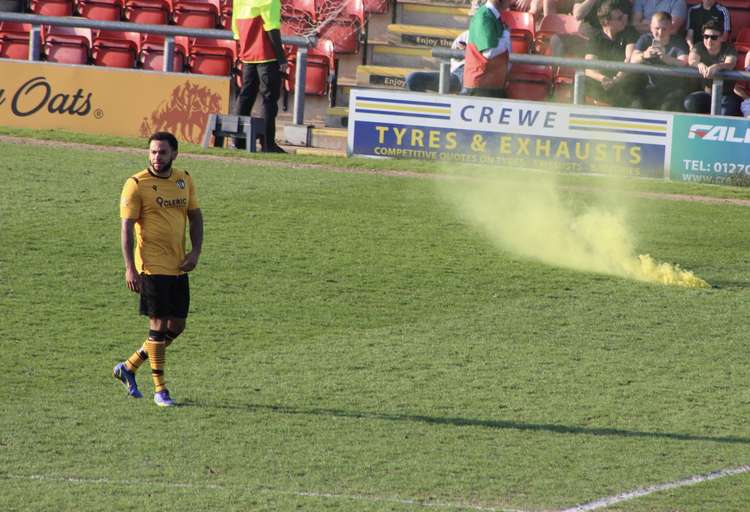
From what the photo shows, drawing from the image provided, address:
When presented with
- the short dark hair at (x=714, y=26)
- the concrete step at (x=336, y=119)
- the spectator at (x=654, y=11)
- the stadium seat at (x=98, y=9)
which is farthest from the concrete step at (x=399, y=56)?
the short dark hair at (x=714, y=26)

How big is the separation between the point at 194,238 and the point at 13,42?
14307 millimetres

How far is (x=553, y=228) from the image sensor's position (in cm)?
1555

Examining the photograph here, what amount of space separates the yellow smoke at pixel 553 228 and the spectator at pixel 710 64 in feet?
8.29

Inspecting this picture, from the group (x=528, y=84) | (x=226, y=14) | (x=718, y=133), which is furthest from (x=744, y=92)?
(x=226, y=14)

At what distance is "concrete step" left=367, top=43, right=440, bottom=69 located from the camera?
2252 centimetres

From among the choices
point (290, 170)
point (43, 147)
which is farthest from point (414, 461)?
point (43, 147)

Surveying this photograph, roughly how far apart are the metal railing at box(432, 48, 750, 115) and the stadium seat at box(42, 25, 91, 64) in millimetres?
6355

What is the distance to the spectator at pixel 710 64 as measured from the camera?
18703 millimetres

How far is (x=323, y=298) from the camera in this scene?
12.7m

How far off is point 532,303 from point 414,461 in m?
4.60

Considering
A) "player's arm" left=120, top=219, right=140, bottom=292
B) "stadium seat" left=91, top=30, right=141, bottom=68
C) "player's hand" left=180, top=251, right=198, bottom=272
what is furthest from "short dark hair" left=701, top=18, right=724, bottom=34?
"player's arm" left=120, top=219, right=140, bottom=292

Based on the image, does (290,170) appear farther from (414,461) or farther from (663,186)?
(414,461)

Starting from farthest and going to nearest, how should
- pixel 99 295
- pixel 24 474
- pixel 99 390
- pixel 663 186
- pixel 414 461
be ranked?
pixel 663 186 → pixel 99 295 → pixel 99 390 → pixel 414 461 → pixel 24 474

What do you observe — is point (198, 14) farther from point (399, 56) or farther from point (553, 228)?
point (553, 228)
